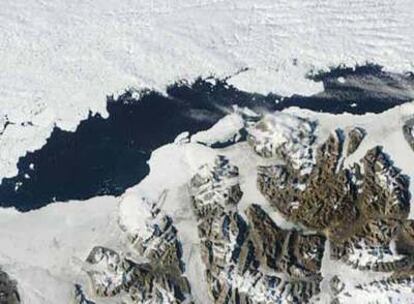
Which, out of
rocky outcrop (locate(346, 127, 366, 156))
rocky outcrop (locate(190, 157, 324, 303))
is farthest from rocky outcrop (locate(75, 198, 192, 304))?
rocky outcrop (locate(346, 127, 366, 156))

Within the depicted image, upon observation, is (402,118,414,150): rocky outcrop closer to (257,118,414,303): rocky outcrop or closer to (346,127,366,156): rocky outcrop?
(257,118,414,303): rocky outcrop

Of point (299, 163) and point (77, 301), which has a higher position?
point (299, 163)

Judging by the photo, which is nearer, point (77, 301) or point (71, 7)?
point (77, 301)

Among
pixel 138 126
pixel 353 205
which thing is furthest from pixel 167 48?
pixel 353 205

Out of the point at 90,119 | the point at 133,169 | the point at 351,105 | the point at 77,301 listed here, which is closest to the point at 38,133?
the point at 90,119

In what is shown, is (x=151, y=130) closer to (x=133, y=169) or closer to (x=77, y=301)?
(x=133, y=169)

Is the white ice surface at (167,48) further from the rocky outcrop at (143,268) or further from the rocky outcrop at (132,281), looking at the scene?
the rocky outcrop at (132,281)

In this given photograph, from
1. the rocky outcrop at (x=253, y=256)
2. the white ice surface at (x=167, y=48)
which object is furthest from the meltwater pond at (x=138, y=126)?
the rocky outcrop at (x=253, y=256)
